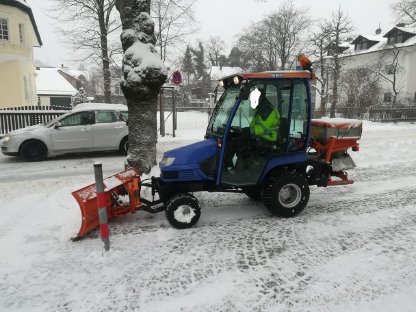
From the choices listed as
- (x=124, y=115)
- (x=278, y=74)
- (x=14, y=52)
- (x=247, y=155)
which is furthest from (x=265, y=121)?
(x=14, y=52)

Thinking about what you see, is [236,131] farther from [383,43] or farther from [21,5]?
[383,43]

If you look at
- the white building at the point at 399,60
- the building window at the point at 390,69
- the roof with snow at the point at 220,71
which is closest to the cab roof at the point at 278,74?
the white building at the point at 399,60

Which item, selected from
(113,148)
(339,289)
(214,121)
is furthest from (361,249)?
(113,148)

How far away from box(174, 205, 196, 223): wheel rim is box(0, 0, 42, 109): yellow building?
21.6m

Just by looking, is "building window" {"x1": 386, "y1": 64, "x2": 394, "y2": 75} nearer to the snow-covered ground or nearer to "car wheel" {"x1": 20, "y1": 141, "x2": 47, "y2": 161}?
the snow-covered ground

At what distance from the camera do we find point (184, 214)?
4.80m

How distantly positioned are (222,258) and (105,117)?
7933mm

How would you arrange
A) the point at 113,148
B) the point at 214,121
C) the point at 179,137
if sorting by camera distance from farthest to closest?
the point at 179,137 → the point at 113,148 → the point at 214,121

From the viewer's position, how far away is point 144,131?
690 centimetres

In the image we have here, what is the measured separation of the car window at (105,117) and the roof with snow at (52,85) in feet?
105

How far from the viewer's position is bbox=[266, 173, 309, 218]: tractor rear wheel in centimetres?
509

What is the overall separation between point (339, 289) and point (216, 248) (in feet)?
4.94

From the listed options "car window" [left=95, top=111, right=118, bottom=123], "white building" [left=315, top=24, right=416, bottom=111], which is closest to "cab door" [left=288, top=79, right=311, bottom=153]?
"car window" [left=95, top=111, right=118, bottom=123]

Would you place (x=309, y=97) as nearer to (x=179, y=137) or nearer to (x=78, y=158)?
(x=78, y=158)
